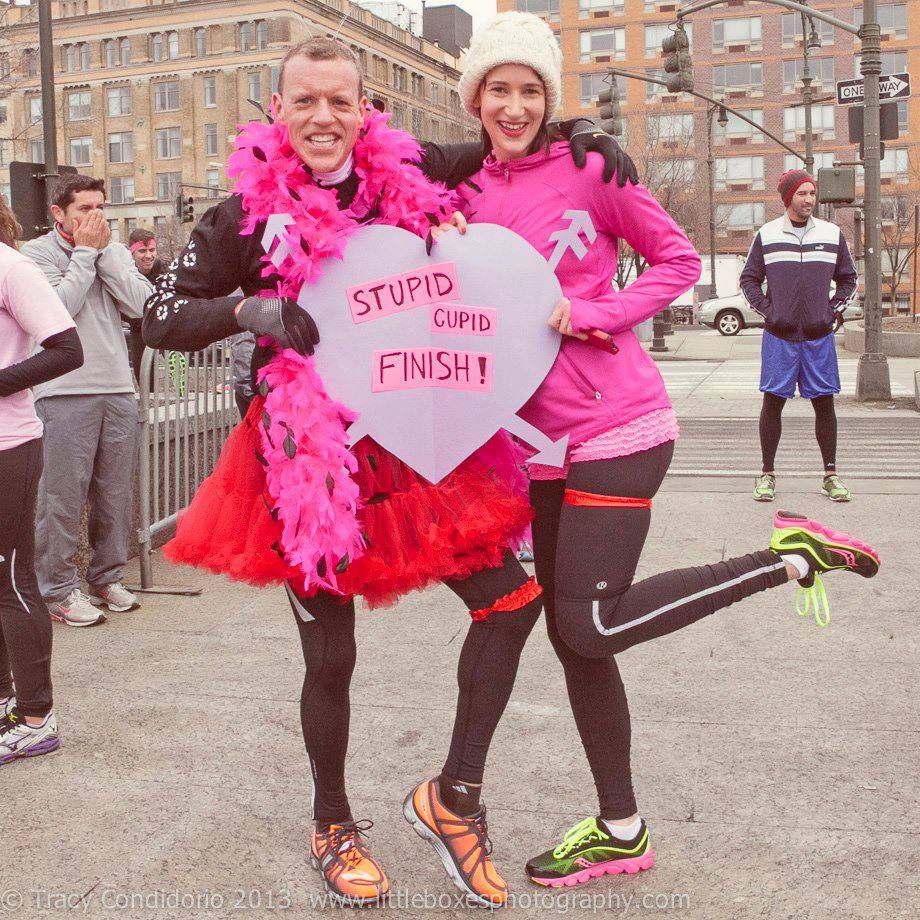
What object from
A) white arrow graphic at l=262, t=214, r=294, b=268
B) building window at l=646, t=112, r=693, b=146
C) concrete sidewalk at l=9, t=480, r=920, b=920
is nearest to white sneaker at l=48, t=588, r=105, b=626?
concrete sidewalk at l=9, t=480, r=920, b=920

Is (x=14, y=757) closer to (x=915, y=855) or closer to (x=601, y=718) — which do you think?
(x=601, y=718)

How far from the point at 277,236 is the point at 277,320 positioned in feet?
0.65

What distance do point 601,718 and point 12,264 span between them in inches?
90.6

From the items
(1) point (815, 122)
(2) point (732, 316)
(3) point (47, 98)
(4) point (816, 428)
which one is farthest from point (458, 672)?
(1) point (815, 122)

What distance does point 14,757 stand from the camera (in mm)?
3764

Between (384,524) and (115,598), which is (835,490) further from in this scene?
(384,524)

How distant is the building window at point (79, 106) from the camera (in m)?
83.4

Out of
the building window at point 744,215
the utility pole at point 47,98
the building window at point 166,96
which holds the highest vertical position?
the building window at point 166,96

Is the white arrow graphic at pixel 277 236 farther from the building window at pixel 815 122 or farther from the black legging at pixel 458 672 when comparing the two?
the building window at pixel 815 122

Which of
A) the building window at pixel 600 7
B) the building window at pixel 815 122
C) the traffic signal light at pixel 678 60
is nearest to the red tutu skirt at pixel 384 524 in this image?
the traffic signal light at pixel 678 60

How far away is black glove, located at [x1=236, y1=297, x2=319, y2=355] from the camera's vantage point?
106 inches

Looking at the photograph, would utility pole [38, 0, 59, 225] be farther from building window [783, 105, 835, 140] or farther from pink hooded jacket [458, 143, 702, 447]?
building window [783, 105, 835, 140]

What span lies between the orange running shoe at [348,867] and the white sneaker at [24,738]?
124 cm

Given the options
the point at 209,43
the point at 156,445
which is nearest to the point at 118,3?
the point at 209,43
